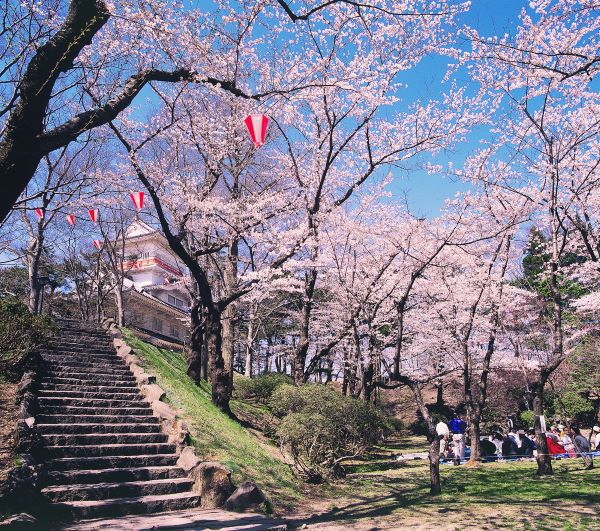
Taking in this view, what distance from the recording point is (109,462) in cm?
740

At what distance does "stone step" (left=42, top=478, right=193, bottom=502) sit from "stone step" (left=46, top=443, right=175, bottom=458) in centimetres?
87

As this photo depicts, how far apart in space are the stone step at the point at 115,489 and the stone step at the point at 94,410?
2.30 meters

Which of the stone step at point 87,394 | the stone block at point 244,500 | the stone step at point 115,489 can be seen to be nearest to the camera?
the stone step at point 115,489

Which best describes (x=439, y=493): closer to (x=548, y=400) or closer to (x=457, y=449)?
(x=457, y=449)

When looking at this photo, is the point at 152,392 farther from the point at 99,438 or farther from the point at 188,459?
the point at 188,459

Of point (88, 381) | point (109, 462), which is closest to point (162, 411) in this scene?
point (109, 462)

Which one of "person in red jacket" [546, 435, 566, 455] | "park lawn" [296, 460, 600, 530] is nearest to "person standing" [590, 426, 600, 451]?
"person in red jacket" [546, 435, 566, 455]

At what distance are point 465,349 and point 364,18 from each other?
34.5 ft

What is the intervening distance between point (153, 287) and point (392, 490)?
2826 cm

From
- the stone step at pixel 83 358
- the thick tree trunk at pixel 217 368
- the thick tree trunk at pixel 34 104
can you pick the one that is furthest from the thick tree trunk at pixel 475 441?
the thick tree trunk at pixel 34 104

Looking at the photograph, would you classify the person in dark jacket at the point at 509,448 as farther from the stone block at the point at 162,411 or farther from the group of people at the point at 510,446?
the stone block at the point at 162,411

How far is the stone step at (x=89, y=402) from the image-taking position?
28.5ft

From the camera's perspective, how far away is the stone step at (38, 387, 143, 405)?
9045mm

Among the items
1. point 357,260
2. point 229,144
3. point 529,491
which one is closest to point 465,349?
point 357,260
